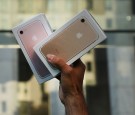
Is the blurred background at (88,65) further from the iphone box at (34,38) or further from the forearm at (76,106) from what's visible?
the forearm at (76,106)

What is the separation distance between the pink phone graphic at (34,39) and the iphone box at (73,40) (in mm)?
146

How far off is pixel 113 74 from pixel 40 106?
0.99 meters

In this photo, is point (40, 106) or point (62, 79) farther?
point (40, 106)

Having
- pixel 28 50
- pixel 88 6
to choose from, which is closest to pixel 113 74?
pixel 88 6

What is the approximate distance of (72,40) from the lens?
5.64 feet

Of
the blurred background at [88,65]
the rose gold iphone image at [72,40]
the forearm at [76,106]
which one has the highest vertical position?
the rose gold iphone image at [72,40]

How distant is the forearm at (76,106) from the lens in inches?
60.7

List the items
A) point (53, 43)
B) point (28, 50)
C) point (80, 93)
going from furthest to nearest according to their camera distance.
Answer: point (28, 50)
point (53, 43)
point (80, 93)

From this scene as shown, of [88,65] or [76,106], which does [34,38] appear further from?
[88,65]

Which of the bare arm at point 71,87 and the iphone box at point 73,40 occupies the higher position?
the iphone box at point 73,40

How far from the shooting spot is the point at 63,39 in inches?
67.4

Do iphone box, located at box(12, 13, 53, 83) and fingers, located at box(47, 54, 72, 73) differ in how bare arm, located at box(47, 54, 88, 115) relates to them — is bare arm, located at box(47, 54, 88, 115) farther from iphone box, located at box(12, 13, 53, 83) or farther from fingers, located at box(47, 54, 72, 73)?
iphone box, located at box(12, 13, 53, 83)

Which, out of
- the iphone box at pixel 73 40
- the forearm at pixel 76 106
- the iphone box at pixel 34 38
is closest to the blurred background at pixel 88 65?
the iphone box at pixel 34 38

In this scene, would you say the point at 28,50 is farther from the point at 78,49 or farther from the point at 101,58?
the point at 101,58
